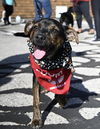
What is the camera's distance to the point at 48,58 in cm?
465

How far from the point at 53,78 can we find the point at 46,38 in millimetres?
599

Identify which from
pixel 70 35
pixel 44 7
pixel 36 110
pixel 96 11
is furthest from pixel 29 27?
pixel 96 11

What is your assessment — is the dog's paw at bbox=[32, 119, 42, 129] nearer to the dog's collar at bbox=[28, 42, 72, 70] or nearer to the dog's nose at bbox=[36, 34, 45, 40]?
the dog's collar at bbox=[28, 42, 72, 70]

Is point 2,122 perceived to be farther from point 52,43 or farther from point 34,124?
point 52,43

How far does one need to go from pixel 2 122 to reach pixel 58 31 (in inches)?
46.8

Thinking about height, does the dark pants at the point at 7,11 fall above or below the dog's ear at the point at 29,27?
below

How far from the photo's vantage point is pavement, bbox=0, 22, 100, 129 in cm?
459

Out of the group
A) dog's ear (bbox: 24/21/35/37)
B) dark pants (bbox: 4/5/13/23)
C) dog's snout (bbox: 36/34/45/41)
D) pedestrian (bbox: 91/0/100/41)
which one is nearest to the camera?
dog's snout (bbox: 36/34/45/41)

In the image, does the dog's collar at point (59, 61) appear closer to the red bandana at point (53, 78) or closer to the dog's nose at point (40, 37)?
the red bandana at point (53, 78)

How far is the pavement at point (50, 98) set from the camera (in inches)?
181

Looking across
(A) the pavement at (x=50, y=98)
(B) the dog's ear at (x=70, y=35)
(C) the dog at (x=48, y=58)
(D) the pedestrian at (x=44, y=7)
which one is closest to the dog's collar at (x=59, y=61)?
(C) the dog at (x=48, y=58)

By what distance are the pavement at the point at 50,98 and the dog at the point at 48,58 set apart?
267mm

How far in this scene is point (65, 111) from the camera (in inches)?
195

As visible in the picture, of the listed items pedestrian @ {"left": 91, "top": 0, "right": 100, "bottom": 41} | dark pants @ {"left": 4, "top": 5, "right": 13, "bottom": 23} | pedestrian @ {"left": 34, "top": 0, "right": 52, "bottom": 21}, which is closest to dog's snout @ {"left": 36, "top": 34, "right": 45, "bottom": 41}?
pedestrian @ {"left": 34, "top": 0, "right": 52, "bottom": 21}
